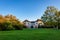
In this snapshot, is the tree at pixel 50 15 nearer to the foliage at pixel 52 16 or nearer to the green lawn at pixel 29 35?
the foliage at pixel 52 16

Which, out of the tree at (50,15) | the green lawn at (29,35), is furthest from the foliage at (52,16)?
the green lawn at (29,35)

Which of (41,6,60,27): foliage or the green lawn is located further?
(41,6,60,27): foliage

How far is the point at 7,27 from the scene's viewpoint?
35.9 metres

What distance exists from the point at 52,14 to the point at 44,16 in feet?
9.05

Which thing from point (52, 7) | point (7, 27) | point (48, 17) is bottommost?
point (7, 27)

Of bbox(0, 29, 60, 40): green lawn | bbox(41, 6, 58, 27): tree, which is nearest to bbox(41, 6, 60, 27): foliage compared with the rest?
bbox(41, 6, 58, 27): tree

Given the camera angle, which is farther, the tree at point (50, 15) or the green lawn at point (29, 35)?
the tree at point (50, 15)

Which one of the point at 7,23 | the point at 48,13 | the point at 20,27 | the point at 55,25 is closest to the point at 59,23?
the point at 55,25

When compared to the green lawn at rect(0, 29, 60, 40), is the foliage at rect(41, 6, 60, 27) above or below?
above

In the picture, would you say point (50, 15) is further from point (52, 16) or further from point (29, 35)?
point (29, 35)

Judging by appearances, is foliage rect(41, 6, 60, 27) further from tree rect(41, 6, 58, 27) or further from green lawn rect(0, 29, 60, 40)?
green lawn rect(0, 29, 60, 40)

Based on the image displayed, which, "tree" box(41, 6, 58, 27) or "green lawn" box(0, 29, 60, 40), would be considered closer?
"green lawn" box(0, 29, 60, 40)

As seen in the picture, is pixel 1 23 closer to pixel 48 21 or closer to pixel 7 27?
pixel 7 27

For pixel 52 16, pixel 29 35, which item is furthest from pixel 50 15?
pixel 29 35
